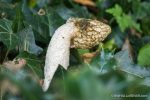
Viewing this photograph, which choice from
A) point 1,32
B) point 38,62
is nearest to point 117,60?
point 38,62

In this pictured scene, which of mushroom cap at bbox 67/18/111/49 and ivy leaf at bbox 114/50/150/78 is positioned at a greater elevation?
mushroom cap at bbox 67/18/111/49

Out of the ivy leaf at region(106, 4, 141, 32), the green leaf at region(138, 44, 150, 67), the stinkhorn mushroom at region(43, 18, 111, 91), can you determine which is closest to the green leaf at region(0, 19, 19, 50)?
the stinkhorn mushroom at region(43, 18, 111, 91)

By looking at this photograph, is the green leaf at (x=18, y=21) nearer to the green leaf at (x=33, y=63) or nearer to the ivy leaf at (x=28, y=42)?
the ivy leaf at (x=28, y=42)

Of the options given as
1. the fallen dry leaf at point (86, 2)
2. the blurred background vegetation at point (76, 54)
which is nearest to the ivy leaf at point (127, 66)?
the blurred background vegetation at point (76, 54)

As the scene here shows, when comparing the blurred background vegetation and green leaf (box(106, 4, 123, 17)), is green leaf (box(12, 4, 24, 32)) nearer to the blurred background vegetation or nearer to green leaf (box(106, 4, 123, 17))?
the blurred background vegetation

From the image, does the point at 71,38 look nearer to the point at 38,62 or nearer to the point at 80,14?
the point at 38,62

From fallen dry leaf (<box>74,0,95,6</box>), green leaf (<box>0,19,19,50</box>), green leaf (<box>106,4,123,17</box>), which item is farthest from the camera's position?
fallen dry leaf (<box>74,0,95,6</box>)

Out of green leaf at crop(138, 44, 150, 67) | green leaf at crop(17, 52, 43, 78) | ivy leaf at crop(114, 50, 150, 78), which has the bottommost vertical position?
green leaf at crop(138, 44, 150, 67)
